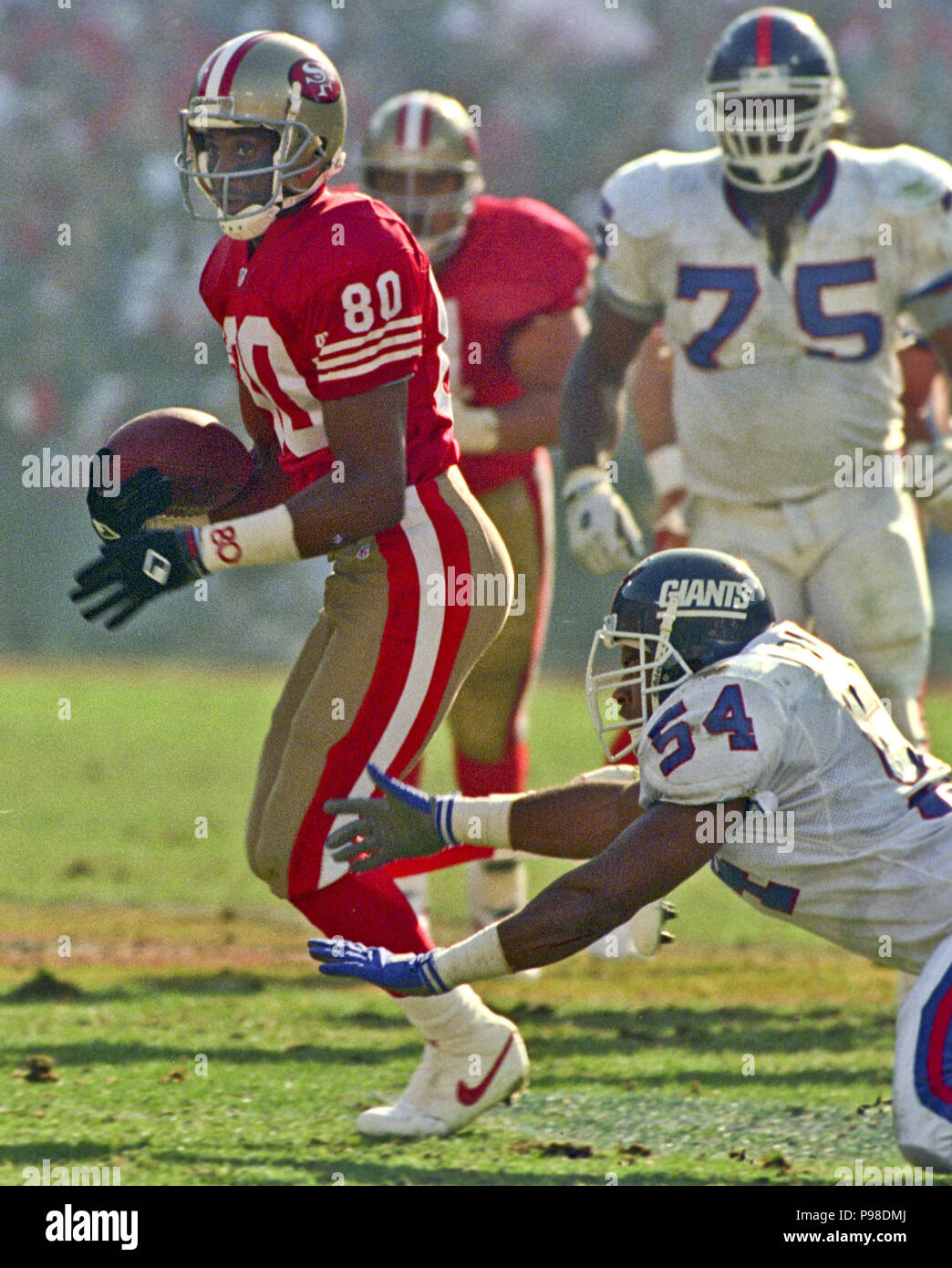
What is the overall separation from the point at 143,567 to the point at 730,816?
982 mm

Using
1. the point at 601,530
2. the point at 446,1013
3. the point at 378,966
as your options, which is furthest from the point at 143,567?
the point at 601,530

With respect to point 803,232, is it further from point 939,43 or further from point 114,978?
point 939,43

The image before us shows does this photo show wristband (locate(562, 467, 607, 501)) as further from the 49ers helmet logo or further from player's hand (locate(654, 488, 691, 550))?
the 49ers helmet logo

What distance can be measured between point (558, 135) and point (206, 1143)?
1301 centimetres

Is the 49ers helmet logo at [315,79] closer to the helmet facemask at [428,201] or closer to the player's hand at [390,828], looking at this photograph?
the player's hand at [390,828]

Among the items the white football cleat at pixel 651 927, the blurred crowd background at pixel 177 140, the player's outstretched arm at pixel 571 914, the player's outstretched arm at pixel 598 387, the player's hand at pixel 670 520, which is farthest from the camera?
the blurred crowd background at pixel 177 140

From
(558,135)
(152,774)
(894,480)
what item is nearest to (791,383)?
(894,480)

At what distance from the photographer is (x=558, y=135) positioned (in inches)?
599

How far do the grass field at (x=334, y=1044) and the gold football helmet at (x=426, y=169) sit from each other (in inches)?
73.6

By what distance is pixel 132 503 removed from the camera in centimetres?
315

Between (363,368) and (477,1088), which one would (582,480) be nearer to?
(363,368)

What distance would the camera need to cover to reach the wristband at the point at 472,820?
2912 millimetres

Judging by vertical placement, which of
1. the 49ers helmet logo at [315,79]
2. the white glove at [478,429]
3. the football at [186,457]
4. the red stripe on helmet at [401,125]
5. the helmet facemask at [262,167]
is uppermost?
the red stripe on helmet at [401,125]

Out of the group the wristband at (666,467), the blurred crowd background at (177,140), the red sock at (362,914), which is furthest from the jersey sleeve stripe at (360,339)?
the blurred crowd background at (177,140)
